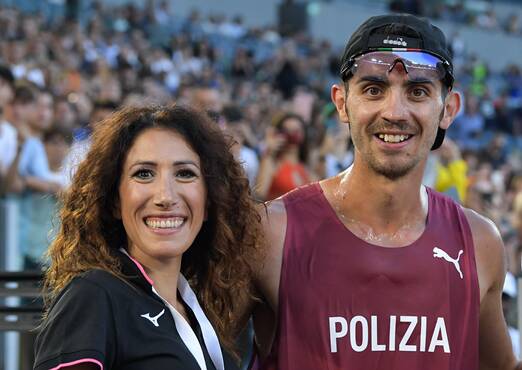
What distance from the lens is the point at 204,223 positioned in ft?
9.05

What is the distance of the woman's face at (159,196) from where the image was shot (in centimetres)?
247

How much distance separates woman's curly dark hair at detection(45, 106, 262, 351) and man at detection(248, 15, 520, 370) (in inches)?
4.0

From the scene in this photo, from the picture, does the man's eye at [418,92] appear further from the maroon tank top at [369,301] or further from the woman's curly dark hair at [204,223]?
the woman's curly dark hair at [204,223]

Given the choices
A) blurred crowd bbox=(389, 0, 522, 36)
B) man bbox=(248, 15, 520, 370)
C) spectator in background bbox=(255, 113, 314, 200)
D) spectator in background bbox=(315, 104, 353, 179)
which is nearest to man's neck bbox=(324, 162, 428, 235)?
man bbox=(248, 15, 520, 370)

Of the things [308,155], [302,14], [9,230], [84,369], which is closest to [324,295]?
[84,369]

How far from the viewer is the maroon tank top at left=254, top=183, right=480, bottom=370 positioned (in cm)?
271

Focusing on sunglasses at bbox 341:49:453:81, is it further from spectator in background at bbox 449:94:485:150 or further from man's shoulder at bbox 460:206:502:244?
spectator in background at bbox 449:94:485:150

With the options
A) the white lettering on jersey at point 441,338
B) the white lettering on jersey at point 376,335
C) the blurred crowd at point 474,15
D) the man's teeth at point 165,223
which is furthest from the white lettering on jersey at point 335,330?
the blurred crowd at point 474,15

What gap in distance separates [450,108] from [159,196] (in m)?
0.96

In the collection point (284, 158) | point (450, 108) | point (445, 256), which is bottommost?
point (445, 256)

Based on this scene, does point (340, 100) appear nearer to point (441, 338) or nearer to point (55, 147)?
point (441, 338)

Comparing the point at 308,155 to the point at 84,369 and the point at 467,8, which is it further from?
the point at 467,8

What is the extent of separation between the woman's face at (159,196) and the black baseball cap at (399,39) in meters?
0.60

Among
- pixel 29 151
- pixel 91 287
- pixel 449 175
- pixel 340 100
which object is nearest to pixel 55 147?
pixel 29 151
